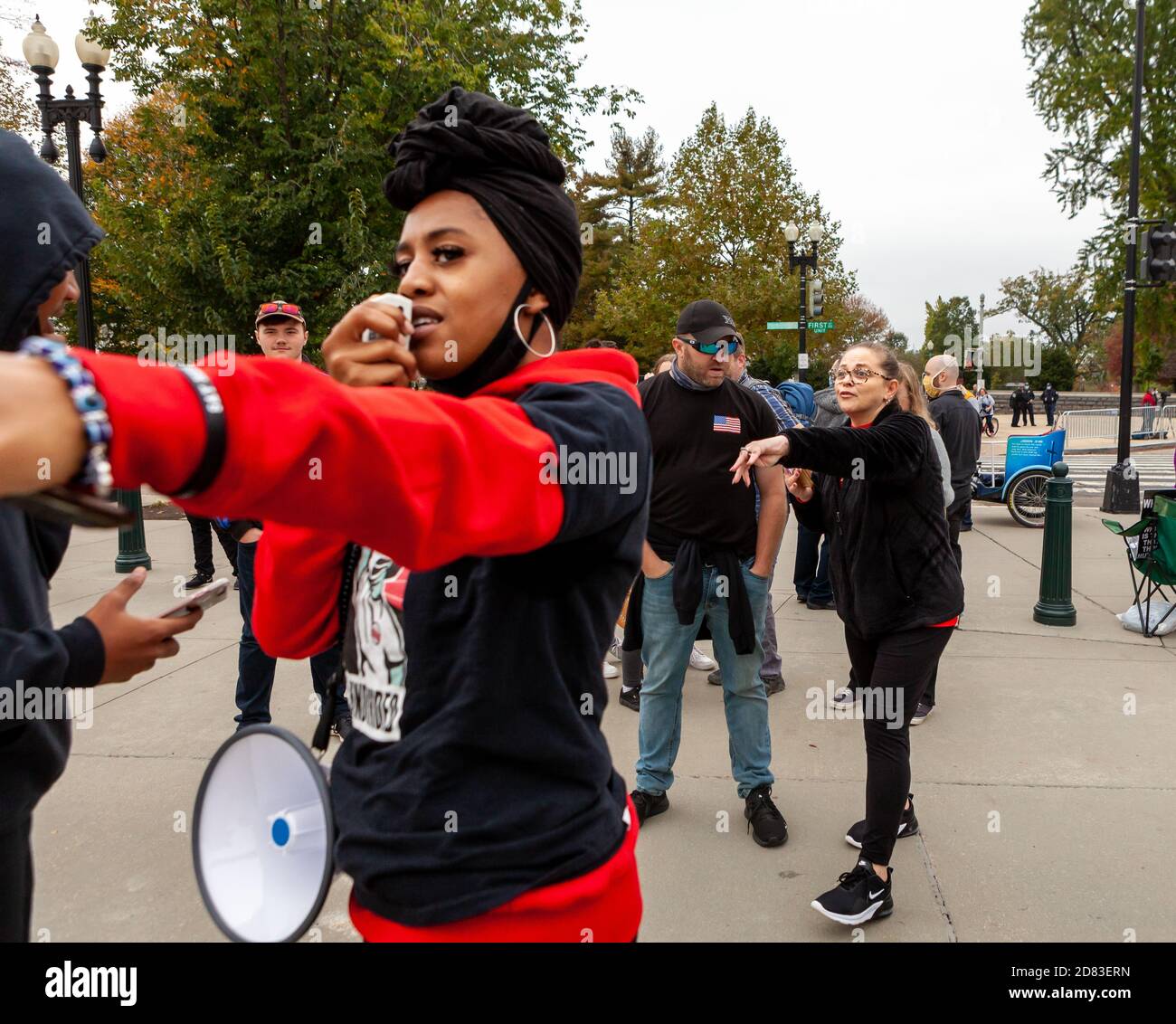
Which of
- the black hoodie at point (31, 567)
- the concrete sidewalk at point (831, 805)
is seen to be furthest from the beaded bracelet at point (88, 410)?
the concrete sidewalk at point (831, 805)

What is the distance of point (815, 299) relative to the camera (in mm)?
22312

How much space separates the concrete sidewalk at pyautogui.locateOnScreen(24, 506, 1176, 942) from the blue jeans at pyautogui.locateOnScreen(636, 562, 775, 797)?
0.24 metres

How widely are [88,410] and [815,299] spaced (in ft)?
75.3

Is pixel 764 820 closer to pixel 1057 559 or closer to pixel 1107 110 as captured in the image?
pixel 1057 559

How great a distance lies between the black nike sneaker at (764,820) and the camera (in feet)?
12.6

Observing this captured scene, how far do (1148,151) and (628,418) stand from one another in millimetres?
20264

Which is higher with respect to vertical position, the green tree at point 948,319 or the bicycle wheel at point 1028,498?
the green tree at point 948,319

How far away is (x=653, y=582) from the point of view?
14.0 ft

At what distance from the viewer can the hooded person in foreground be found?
1570mm

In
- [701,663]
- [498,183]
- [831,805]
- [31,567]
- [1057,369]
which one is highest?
[1057,369]

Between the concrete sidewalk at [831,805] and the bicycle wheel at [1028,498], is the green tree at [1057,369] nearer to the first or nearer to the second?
the bicycle wheel at [1028,498]

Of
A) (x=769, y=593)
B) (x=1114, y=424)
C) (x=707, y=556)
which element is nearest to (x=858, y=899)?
(x=707, y=556)

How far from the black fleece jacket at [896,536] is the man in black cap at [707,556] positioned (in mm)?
715

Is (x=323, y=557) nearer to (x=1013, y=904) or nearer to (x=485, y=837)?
(x=485, y=837)
